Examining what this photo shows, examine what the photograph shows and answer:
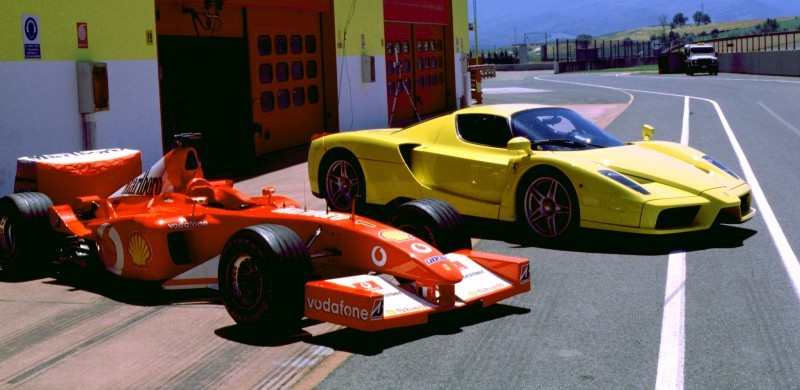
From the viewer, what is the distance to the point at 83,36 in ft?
41.1

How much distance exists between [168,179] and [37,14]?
5.08 meters

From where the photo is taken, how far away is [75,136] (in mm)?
12352

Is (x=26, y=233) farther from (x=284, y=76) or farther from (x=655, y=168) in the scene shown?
(x=284, y=76)

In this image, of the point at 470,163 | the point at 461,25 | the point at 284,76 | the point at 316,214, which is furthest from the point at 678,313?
the point at 461,25

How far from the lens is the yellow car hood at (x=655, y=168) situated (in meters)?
8.61

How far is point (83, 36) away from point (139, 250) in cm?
625

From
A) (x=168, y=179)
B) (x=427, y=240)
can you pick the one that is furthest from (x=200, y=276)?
(x=427, y=240)

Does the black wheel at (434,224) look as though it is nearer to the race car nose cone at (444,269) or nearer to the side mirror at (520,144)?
the race car nose cone at (444,269)

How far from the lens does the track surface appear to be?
515 centimetres

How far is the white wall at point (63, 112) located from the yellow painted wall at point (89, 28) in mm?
138

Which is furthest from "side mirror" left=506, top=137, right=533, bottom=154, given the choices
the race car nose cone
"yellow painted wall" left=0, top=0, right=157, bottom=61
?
"yellow painted wall" left=0, top=0, right=157, bottom=61

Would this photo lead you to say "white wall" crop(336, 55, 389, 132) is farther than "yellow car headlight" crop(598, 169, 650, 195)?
Yes

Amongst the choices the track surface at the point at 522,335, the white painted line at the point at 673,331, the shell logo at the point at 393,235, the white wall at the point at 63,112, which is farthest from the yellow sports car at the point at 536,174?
the white wall at the point at 63,112

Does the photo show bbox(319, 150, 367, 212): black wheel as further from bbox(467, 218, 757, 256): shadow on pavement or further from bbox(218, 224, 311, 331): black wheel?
bbox(218, 224, 311, 331): black wheel
